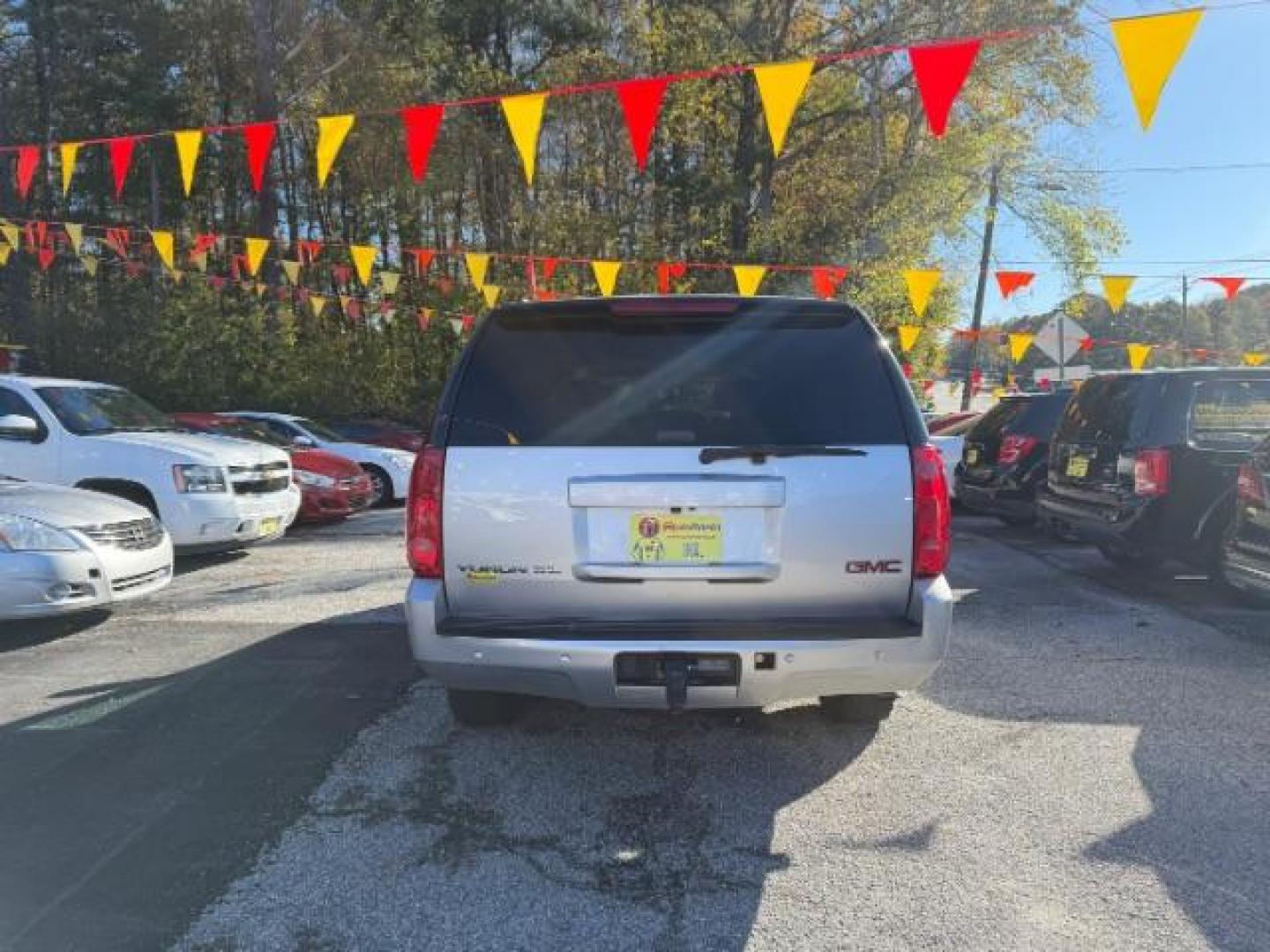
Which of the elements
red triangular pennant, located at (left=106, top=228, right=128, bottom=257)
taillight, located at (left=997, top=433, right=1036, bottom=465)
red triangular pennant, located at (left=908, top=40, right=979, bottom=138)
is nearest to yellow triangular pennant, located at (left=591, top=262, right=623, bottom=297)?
taillight, located at (left=997, top=433, right=1036, bottom=465)

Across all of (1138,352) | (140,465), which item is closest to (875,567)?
(140,465)

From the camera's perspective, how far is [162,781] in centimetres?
363

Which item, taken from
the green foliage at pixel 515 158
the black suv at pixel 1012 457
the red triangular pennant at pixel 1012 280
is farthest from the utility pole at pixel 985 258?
the black suv at pixel 1012 457

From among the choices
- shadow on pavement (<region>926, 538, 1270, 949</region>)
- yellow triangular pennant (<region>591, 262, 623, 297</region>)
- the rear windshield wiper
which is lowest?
shadow on pavement (<region>926, 538, 1270, 949</region>)

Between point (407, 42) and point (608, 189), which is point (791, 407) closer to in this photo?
point (608, 189)

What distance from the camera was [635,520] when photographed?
320 centimetres

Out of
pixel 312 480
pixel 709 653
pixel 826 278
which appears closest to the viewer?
pixel 709 653

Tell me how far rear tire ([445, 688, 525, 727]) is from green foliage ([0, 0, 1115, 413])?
17.5 m

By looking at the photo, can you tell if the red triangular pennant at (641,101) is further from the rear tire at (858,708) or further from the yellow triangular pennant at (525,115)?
the rear tire at (858,708)

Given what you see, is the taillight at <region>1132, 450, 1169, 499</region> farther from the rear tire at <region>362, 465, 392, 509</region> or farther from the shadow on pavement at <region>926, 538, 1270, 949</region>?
the rear tire at <region>362, 465, 392, 509</region>

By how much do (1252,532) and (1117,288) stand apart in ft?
38.6

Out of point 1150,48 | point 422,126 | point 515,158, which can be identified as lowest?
point 1150,48

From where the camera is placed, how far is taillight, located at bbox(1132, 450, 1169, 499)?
22.1 feet

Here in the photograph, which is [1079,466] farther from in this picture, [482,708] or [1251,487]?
[482,708]
